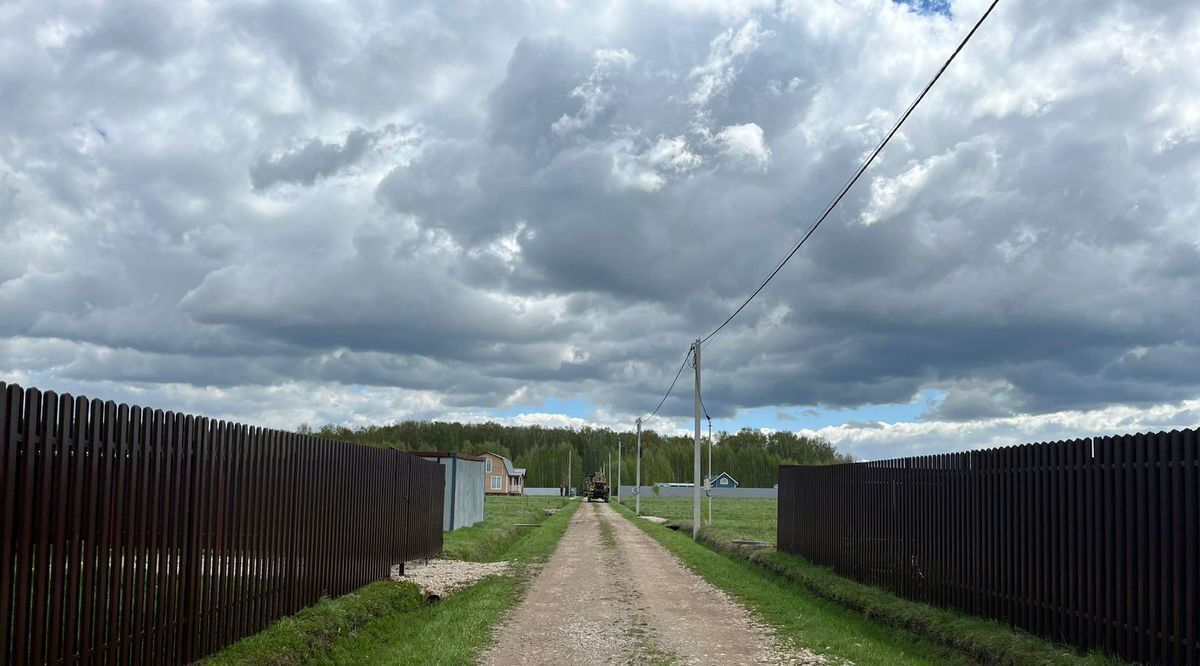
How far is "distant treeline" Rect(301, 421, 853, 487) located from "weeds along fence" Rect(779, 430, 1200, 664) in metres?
108

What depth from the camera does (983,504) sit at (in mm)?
11164

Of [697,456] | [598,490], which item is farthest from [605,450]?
[697,456]

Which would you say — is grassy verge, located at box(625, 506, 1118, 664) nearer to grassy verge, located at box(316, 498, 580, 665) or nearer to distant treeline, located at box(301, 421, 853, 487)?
grassy verge, located at box(316, 498, 580, 665)

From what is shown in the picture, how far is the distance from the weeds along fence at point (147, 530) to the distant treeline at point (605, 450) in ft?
370

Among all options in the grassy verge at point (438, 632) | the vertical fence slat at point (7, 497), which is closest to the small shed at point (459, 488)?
the grassy verge at point (438, 632)

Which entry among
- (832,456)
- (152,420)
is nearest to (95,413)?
(152,420)

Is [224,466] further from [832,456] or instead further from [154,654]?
[832,456]

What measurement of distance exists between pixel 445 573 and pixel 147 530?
10.5 meters

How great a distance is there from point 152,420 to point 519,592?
825 cm

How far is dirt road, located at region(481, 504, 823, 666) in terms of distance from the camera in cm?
936

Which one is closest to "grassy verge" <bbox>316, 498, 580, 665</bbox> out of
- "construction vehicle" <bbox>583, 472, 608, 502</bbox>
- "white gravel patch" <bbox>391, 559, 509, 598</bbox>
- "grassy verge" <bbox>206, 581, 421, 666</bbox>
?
"grassy verge" <bbox>206, 581, 421, 666</bbox>

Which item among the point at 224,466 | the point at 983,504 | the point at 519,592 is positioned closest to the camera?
the point at 224,466

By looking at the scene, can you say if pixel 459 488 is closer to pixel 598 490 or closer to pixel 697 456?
pixel 697 456

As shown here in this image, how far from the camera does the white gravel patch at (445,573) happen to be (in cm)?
1537
